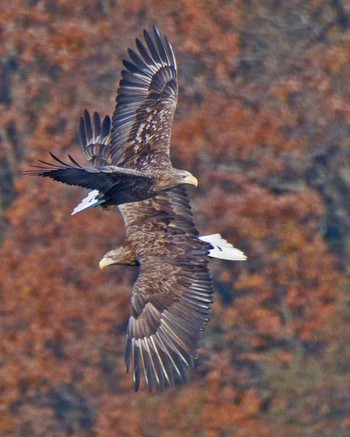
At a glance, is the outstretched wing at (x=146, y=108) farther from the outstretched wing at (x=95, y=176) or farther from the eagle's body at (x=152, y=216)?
the outstretched wing at (x=95, y=176)

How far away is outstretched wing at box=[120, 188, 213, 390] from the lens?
12.2m

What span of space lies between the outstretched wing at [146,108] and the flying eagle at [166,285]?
34 centimetres

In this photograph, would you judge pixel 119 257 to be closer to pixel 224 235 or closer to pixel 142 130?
pixel 142 130

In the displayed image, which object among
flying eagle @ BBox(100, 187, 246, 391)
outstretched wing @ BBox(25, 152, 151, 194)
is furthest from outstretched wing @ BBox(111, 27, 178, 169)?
outstretched wing @ BBox(25, 152, 151, 194)

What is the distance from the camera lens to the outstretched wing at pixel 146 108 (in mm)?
13312

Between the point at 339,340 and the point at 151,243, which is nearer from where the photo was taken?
the point at 151,243

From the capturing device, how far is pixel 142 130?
13414 millimetres

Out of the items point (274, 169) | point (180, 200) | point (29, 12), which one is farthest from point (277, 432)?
point (180, 200)

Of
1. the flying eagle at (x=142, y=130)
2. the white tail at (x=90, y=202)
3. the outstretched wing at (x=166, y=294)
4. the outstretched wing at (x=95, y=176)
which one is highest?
the flying eagle at (x=142, y=130)

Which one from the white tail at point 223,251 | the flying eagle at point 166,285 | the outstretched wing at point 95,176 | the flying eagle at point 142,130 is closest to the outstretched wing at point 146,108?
the flying eagle at point 142,130

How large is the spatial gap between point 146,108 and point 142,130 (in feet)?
0.82

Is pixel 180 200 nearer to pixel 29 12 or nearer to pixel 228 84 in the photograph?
pixel 228 84

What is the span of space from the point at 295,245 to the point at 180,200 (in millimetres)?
8577

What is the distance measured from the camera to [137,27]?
22.2 meters
